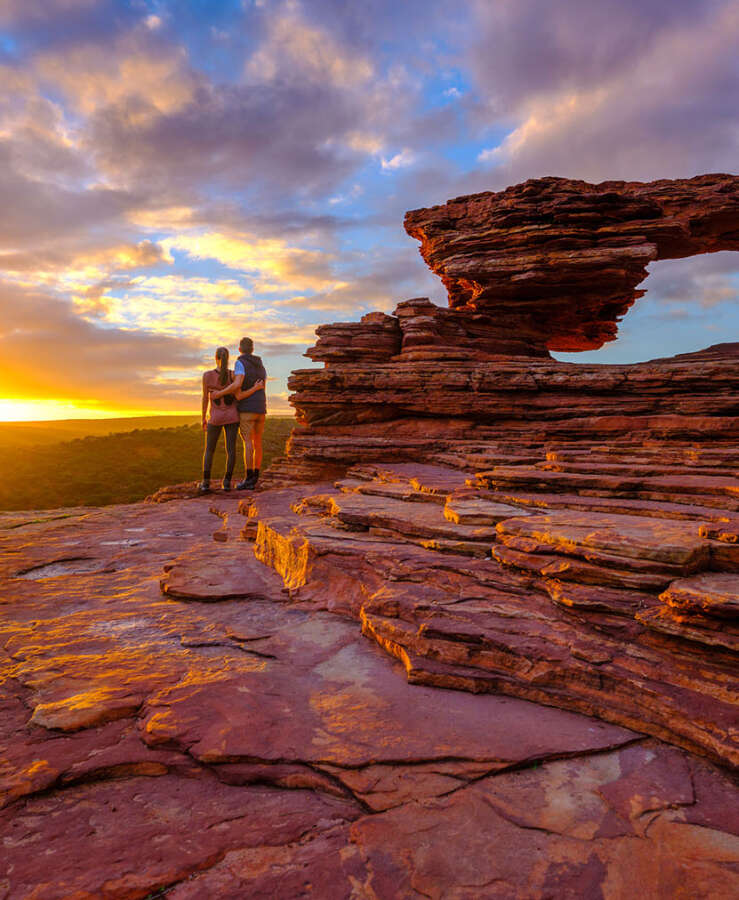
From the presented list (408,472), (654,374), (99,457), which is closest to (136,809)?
(408,472)

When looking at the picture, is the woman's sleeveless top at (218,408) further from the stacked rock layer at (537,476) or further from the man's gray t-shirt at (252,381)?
the stacked rock layer at (537,476)

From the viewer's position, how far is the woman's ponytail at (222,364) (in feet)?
41.0

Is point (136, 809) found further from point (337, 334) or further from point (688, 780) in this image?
point (337, 334)

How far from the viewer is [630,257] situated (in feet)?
48.6

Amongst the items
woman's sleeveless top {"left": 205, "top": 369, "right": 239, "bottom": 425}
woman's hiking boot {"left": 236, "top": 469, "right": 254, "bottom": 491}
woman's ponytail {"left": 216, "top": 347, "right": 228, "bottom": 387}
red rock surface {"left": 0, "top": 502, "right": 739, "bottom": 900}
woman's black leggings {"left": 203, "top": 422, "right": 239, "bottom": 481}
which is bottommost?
red rock surface {"left": 0, "top": 502, "right": 739, "bottom": 900}

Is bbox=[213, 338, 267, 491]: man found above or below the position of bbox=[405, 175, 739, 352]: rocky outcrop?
below

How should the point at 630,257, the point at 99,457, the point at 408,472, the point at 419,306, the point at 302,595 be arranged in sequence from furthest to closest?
the point at 99,457 → the point at 419,306 → the point at 630,257 → the point at 408,472 → the point at 302,595

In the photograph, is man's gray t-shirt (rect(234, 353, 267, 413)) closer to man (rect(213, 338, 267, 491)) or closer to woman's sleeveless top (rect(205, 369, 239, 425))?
A: man (rect(213, 338, 267, 491))

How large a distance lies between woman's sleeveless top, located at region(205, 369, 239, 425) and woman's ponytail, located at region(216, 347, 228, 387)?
0.08 m

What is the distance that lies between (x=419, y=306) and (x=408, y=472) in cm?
772

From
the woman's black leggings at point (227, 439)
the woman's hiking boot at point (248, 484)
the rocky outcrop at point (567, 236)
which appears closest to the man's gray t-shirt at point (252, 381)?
the woman's black leggings at point (227, 439)

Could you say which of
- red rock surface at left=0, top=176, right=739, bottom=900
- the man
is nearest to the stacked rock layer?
red rock surface at left=0, top=176, right=739, bottom=900

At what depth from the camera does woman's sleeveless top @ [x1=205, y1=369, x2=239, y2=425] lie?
12.4m

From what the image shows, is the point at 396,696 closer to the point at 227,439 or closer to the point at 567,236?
the point at 227,439
